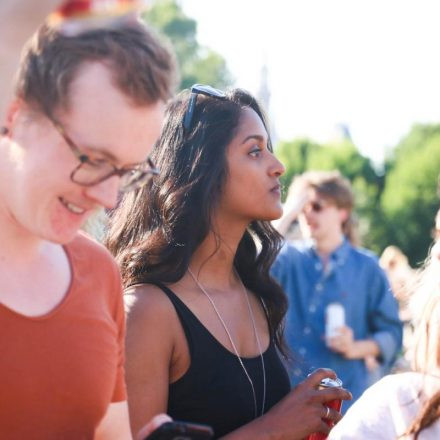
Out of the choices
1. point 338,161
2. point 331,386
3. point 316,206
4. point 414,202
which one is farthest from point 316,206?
point 338,161

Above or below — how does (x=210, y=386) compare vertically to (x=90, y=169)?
below

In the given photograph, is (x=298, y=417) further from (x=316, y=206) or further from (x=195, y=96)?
(x=316, y=206)

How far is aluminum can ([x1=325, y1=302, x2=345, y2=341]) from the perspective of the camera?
581 cm

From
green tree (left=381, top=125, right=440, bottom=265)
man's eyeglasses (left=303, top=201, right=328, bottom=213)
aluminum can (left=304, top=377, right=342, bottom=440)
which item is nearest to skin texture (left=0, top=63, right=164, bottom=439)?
aluminum can (left=304, top=377, right=342, bottom=440)

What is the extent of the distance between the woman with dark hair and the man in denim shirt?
2.52 m

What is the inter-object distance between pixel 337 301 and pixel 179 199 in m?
3.00

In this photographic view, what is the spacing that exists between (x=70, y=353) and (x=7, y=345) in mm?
143

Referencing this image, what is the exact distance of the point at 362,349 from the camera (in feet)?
19.4

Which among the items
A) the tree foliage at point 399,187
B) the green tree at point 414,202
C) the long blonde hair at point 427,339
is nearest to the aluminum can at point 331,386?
the long blonde hair at point 427,339

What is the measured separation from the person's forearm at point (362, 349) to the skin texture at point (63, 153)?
3.98 meters

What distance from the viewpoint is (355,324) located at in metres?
6.12

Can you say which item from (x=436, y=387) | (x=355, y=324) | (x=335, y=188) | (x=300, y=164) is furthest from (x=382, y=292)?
(x=300, y=164)

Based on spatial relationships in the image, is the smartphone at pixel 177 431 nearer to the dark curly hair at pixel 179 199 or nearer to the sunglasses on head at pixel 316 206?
the dark curly hair at pixel 179 199

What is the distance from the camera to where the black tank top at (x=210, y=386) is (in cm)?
292
